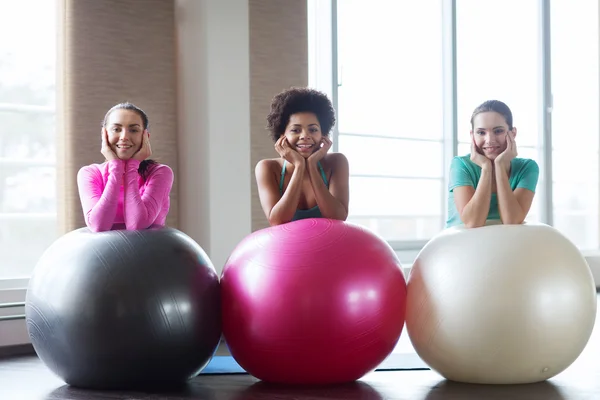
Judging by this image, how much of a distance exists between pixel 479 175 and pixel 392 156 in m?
2.60

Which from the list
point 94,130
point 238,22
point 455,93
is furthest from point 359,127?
point 94,130

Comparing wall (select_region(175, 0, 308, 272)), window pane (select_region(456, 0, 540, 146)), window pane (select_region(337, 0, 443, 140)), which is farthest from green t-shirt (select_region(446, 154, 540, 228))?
window pane (select_region(456, 0, 540, 146))

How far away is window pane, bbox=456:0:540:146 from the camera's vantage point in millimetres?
5406

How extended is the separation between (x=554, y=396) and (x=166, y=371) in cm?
124

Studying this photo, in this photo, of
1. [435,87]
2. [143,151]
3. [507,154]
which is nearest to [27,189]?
[143,151]

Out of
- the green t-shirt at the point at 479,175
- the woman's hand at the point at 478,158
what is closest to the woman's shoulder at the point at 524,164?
the green t-shirt at the point at 479,175

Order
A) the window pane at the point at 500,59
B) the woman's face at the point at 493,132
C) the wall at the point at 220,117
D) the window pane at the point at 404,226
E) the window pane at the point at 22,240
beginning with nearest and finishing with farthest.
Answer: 1. the woman's face at the point at 493,132
2. the window pane at the point at 22,240
3. the wall at the point at 220,117
4. the window pane at the point at 404,226
5. the window pane at the point at 500,59

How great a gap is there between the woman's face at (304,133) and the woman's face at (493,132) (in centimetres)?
60

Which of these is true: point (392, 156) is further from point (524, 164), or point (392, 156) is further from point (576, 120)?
point (524, 164)

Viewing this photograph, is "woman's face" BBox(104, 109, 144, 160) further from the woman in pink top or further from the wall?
the wall

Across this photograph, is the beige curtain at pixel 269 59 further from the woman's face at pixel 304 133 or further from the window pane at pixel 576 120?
the window pane at pixel 576 120

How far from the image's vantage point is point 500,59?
18.7 feet

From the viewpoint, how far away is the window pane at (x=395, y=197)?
5125mm

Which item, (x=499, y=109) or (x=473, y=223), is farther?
(x=499, y=109)
